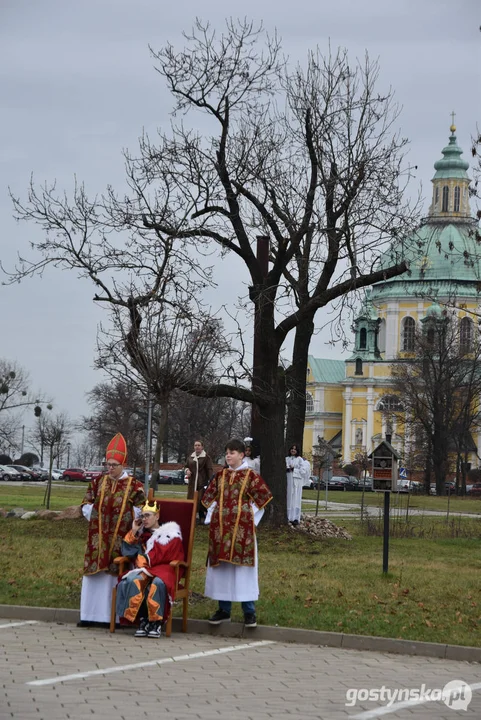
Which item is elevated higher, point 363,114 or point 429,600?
point 363,114

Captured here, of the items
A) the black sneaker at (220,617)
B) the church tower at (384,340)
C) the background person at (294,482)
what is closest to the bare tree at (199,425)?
the church tower at (384,340)

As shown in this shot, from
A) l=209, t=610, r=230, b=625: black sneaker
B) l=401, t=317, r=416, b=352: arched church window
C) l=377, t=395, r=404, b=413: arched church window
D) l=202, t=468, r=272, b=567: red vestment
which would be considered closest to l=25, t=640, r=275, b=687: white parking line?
l=209, t=610, r=230, b=625: black sneaker

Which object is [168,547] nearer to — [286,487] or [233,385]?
[233,385]

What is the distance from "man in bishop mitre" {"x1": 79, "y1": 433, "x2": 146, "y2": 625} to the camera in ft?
39.9

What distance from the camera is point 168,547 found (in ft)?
39.3

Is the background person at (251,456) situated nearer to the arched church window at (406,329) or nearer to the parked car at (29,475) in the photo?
the parked car at (29,475)

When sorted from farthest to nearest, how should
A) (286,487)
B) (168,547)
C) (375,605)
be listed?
1. (286,487)
2. (375,605)
3. (168,547)

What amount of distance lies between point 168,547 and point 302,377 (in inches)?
540

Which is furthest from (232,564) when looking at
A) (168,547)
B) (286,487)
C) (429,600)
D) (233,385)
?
(286,487)

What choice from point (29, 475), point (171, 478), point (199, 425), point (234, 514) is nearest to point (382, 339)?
point (199, 425)

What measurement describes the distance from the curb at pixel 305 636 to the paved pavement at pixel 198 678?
0.15 metres

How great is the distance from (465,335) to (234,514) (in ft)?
239

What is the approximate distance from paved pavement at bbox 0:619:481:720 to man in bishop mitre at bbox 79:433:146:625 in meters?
0.30

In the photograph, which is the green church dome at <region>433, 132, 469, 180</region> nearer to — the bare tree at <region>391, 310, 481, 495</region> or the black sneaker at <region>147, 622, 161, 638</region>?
the bare tree at <region>391, 310, 481, 495</region>
